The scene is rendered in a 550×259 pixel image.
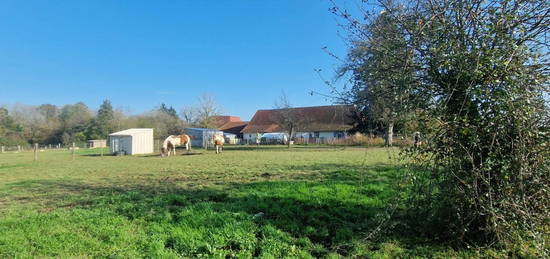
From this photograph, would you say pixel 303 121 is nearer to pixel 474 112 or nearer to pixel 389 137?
pixel 389 137

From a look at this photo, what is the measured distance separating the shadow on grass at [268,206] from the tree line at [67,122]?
146 feet

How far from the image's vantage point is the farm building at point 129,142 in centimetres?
2547

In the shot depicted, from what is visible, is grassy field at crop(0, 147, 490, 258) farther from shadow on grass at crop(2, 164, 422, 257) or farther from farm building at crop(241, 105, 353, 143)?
farm building at crop(241, 105, 353, 143)

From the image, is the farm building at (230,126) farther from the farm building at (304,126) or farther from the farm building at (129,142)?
the farm building at (129,142)

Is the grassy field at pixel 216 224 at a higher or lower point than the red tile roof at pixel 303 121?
lower

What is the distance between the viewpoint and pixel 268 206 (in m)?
4.94

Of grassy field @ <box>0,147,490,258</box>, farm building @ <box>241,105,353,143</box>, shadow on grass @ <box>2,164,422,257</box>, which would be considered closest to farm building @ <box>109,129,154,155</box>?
farm building @ <box>241,105,353,143</box>

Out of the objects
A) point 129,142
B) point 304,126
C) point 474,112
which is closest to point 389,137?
point 474,112

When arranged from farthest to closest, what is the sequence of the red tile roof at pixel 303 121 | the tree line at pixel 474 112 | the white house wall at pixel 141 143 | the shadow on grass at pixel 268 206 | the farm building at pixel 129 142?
1. the red tile roof at pixel 303 121
2. the white house wall at pixel 141 143
3. the farm building at pixel 129 142
4. the shadow on grass at pixel 268 206
5. the tree line at pixel 474 112

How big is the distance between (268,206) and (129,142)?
2453cm

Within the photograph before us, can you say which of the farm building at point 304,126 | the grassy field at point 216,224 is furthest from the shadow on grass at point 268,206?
the farm building at point 304,126

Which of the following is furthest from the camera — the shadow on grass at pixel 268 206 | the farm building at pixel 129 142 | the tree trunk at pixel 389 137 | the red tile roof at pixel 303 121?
the red tile roof at pixel 303 121

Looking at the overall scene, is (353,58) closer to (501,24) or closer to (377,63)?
(377,63)

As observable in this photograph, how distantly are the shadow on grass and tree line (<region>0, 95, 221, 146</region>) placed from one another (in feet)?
146
